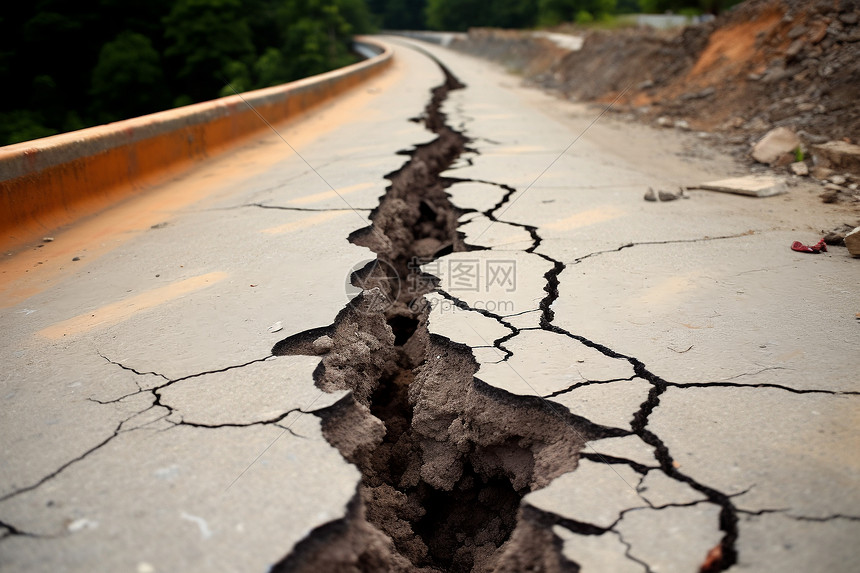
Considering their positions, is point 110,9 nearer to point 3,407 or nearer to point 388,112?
point 388,112

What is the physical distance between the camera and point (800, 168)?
Result: 14.6 feet

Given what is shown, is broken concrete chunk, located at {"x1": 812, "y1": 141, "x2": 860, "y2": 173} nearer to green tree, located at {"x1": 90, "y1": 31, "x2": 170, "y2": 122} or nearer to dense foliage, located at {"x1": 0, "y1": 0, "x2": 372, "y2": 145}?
dense foliage, located at {"x1": 0, "y1": 0, "x2": 372, "y2": 145}

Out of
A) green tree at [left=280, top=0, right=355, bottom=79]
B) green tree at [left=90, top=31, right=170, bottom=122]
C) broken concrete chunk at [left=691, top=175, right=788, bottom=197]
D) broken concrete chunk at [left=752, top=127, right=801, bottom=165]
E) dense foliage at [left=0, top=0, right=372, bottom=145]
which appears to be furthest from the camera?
green tree at [left=280, top=0, right=355, bottom=79]

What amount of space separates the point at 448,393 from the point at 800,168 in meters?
3.78

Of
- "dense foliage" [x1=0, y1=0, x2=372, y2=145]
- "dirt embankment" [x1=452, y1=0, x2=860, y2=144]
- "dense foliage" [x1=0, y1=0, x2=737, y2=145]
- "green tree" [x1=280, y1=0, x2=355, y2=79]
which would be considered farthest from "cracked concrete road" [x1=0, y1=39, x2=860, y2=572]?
"green tree" [x1=280, y1=0, x2=355, y2=79]

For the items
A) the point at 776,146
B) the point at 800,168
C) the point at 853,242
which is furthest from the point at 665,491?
the point at 776,146

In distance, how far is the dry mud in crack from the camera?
4.64 feet

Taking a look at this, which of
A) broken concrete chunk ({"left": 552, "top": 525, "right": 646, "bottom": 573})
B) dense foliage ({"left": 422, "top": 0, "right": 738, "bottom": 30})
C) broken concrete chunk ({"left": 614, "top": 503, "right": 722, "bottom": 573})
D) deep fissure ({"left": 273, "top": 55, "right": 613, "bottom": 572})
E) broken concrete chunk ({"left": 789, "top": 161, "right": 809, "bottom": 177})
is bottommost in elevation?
deep fissure ({"left": 273, "top": 55, "right": 613, "bottom": 572})

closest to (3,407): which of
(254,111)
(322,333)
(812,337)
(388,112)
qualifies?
(322,333)

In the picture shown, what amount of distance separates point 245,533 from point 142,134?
412 centimetres

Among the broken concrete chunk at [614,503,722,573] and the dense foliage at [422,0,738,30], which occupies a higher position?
the dense foliage at [422,0,738,30]

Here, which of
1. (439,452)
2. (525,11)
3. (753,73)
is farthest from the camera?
(525,11)

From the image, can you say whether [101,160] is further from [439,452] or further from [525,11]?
[525,11]

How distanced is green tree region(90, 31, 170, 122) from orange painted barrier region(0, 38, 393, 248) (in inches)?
653
